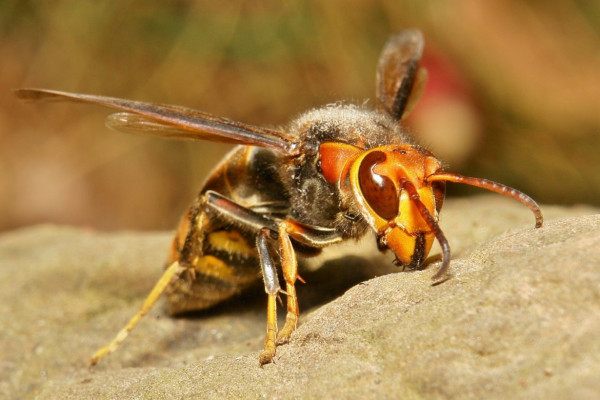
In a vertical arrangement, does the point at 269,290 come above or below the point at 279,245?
below

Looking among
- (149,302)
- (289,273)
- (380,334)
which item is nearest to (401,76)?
Answer: (289,273)

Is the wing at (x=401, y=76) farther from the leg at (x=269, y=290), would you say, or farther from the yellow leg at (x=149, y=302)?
the yellow leg at (x=149, y=302)

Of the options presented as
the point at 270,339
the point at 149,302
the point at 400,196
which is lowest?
the point at 149,302

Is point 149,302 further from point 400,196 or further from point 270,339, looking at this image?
point 400,196

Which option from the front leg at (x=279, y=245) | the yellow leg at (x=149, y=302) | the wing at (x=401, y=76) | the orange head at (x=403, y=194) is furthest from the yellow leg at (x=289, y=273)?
the wing at (x=401, y=76)

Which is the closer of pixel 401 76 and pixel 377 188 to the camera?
pixel 377 188

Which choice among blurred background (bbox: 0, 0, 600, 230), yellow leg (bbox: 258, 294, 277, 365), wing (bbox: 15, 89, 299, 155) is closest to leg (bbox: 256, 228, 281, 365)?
yellow leg (bbox: 258, 294, 277, 365)

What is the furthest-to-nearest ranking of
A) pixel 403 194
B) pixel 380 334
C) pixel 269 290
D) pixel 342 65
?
1. pixel 342 65
2. pixel 269 290
3. pixel 403 194
4. pixel 380 334

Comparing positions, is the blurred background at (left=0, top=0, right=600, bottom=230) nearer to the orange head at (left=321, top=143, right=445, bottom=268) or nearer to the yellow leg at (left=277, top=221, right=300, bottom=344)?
the yellow leg at (left=277, top=221, right=300, bottom=344)
